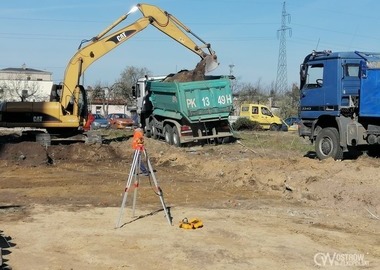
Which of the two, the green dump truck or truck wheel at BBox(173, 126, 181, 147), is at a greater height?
the green dump truck

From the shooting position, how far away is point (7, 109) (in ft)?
68.7

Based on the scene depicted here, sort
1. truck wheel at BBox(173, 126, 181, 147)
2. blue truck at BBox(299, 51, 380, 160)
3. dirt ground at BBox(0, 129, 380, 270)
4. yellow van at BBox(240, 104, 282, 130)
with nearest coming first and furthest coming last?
1. dirt ground at BBox(0, 129, 380, 270)
2. blue truck at BBox(299, 51, 380, 160)
3. truck wheel at BBox(173, 126, 181, 147)
4. yellow van at BBox(240, 104, 282, 130)

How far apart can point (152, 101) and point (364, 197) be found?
1518cm

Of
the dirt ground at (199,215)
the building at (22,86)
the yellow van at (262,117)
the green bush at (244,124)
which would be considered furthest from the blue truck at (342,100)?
the building at (22,86)

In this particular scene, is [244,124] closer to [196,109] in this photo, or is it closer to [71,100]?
[196,109]

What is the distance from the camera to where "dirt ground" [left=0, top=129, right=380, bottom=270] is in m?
6.89

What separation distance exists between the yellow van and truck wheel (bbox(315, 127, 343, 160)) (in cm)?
2146

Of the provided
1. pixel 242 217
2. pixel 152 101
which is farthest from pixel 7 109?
pixel 242 217

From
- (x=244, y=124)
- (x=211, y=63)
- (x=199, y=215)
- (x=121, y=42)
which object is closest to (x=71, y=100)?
(x=121, y=42)

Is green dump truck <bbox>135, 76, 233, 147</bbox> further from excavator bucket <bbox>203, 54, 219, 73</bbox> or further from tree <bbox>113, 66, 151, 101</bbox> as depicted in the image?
tree <bbox>113, 66, 151, 101</bbox>

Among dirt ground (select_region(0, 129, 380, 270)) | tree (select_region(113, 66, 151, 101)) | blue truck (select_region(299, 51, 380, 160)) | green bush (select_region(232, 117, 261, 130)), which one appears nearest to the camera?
dirt ground (select_region(0, 129, 380, 270))

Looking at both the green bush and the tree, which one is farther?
the tree

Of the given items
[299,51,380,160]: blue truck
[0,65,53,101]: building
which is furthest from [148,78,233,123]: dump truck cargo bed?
[0,65,53,101]: building

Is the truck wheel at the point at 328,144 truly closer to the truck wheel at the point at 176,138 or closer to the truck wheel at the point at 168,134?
the truck wheel at the point at 176,138
